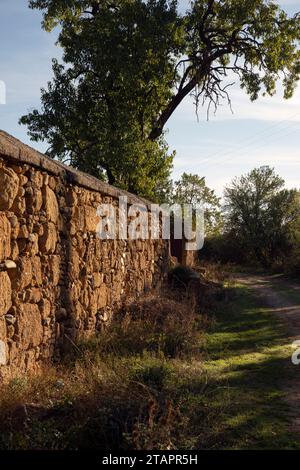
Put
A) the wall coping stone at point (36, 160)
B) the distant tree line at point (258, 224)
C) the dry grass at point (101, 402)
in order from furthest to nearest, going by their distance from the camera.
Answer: the distant tree line at point (258, 224) → the wall coping stone at point (36, 160) → the dry grass at point (101, 402)

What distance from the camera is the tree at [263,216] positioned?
87.7ft

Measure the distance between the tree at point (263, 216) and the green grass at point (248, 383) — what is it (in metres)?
17.1

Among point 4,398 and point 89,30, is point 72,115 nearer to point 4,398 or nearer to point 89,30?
point 89,30

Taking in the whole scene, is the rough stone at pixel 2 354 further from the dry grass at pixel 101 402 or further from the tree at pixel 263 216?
the tree at pixel 263 216

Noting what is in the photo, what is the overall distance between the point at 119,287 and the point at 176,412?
16.0ft

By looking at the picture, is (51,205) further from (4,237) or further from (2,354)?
(2,354)

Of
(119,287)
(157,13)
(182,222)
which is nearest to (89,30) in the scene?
(157,13)

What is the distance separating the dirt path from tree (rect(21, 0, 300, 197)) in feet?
17.5

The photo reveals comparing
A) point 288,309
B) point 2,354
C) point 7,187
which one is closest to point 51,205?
point 7,187

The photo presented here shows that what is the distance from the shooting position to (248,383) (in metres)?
5.75

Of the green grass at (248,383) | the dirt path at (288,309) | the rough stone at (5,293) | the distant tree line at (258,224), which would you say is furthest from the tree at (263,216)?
the rough stone at (5,293)

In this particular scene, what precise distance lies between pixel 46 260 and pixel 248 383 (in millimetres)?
2649

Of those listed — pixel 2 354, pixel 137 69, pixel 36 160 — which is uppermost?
pixel 137 69

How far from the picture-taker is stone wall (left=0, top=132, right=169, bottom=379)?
480 cm
